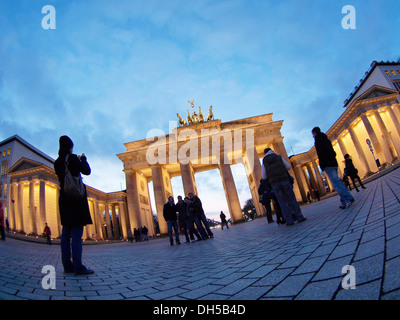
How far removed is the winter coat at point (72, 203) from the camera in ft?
10.1

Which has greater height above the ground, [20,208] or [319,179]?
[20,208]

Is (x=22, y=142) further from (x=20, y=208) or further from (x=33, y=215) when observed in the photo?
(x=33, y=215)

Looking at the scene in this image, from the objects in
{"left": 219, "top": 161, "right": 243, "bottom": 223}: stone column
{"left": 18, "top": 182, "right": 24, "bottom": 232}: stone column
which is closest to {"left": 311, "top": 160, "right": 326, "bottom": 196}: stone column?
{"left": 219, "top": 161, "right": 243, "bottom": 223}: stone column

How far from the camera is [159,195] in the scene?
22875 mm

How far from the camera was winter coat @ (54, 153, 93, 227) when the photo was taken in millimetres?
3078

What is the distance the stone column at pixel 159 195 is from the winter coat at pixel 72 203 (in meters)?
19.3

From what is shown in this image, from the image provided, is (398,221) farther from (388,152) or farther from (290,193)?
(388,152)

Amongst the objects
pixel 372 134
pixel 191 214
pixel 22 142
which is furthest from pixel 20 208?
pixel 372 134

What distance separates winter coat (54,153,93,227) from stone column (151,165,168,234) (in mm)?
19287

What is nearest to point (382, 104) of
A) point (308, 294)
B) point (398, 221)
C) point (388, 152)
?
point (388, 152)

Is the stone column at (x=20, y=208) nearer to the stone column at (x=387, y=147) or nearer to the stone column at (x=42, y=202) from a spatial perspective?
the stone column at (x=42, y=202)

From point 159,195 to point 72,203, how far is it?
66.4 feet

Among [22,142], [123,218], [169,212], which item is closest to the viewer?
[169,212]
